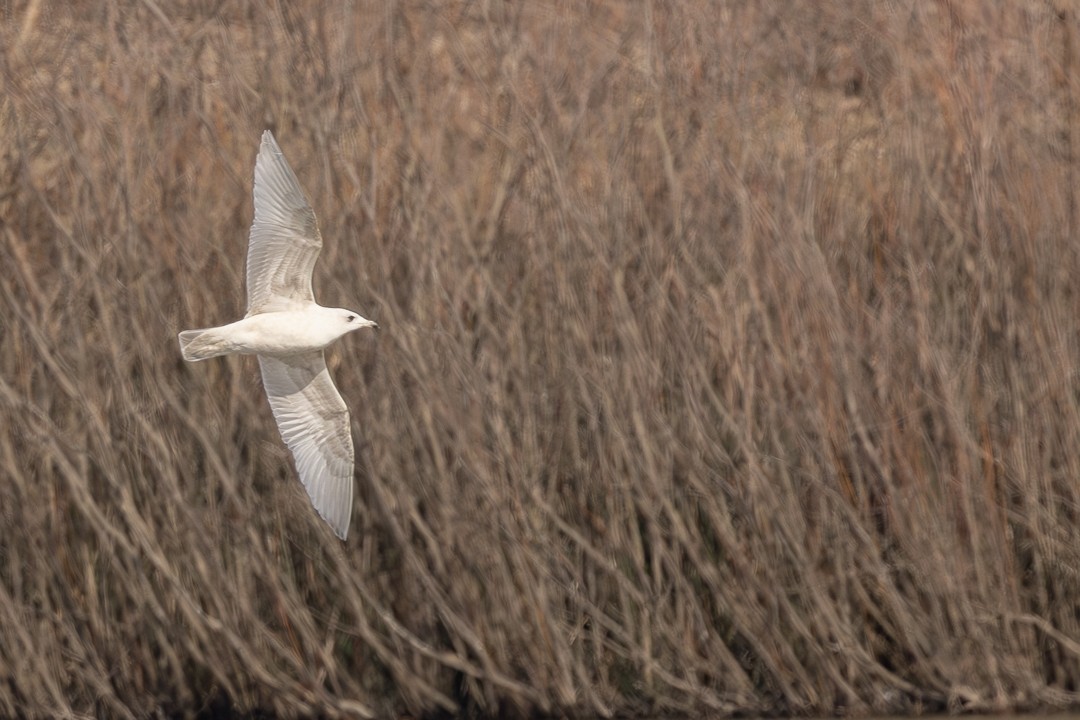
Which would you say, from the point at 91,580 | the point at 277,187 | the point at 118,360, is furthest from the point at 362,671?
the point at 277,187

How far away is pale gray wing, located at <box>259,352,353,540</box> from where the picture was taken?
6039 mm

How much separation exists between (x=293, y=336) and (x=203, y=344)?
10.7 inches

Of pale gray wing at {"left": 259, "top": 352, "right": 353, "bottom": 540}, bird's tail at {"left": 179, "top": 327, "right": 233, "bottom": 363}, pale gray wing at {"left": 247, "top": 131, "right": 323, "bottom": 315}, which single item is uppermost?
pale gray wing at {"left": 247, "top": 131, "right": 323, "bottom": 315}

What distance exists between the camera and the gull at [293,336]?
18.5 ft

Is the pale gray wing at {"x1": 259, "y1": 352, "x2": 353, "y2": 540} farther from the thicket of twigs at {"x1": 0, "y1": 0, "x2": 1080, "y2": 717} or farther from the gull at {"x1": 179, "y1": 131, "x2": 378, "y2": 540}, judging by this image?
the thicket of twigs at {"x1": 0, "y1": 0, "x2": 1080, "y2": 717}

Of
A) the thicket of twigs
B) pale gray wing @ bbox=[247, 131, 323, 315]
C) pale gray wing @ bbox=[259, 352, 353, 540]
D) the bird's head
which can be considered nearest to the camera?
the bird's head

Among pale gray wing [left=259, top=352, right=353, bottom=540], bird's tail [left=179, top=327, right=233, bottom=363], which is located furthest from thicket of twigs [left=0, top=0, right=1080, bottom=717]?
bird's tail [left=179, top=327, right=233, bottom=363]

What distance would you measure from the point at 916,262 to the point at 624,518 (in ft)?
4.29

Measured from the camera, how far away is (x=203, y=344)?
18.3ft

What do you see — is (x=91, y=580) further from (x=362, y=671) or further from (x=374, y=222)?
(x=374, y=222)

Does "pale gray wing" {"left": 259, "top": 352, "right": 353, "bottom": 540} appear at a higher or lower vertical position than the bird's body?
lower

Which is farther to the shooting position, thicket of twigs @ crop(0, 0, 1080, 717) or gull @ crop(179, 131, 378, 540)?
thicket of twigs @ crop(0, 0, 1080, 717)

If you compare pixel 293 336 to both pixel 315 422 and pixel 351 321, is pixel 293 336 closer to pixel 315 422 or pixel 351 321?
pixel 351 321

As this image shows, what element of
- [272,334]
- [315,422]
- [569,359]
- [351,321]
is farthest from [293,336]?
[569,359]
